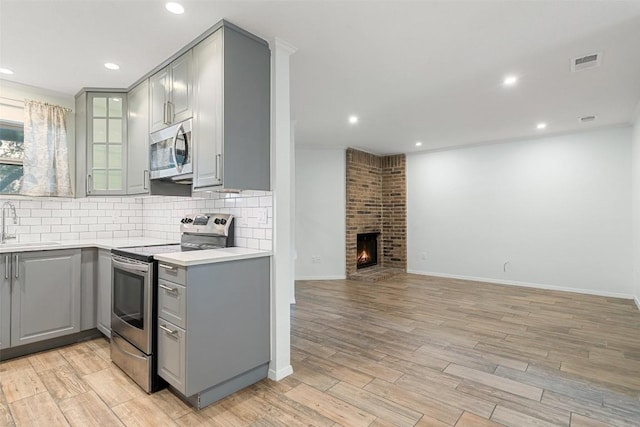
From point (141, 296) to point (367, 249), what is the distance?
5.31 m

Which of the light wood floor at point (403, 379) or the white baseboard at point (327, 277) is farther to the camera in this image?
the white baseboard at point (327, 277)

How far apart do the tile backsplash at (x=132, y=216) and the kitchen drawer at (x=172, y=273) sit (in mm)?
638

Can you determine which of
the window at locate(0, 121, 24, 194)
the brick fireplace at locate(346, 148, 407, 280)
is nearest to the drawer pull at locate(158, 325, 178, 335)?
the window at locate(0, 121, 24, 194)

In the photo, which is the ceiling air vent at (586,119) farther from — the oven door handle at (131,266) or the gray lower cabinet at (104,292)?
the gray lower cabinet at (104,292)

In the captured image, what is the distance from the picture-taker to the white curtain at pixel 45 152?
125 inches

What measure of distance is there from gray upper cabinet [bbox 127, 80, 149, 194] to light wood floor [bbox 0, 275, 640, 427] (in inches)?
62.7

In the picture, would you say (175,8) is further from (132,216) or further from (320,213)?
(320,213)

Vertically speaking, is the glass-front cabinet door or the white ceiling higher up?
the white ceiling

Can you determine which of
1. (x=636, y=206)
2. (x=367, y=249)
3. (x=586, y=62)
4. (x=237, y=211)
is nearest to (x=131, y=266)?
(x=237, y=211)

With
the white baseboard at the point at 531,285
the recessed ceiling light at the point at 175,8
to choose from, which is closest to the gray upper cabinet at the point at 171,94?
the recessed ceiling light at the point at 175,8

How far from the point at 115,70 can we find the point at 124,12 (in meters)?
Answer: 1.05

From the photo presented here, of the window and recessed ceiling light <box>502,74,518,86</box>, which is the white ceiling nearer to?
recessed ceiling light <box>502,74,518,86</box>

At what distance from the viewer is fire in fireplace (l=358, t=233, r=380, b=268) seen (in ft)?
22.4

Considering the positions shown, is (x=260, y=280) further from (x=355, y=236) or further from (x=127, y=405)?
(x=355, y=236)
